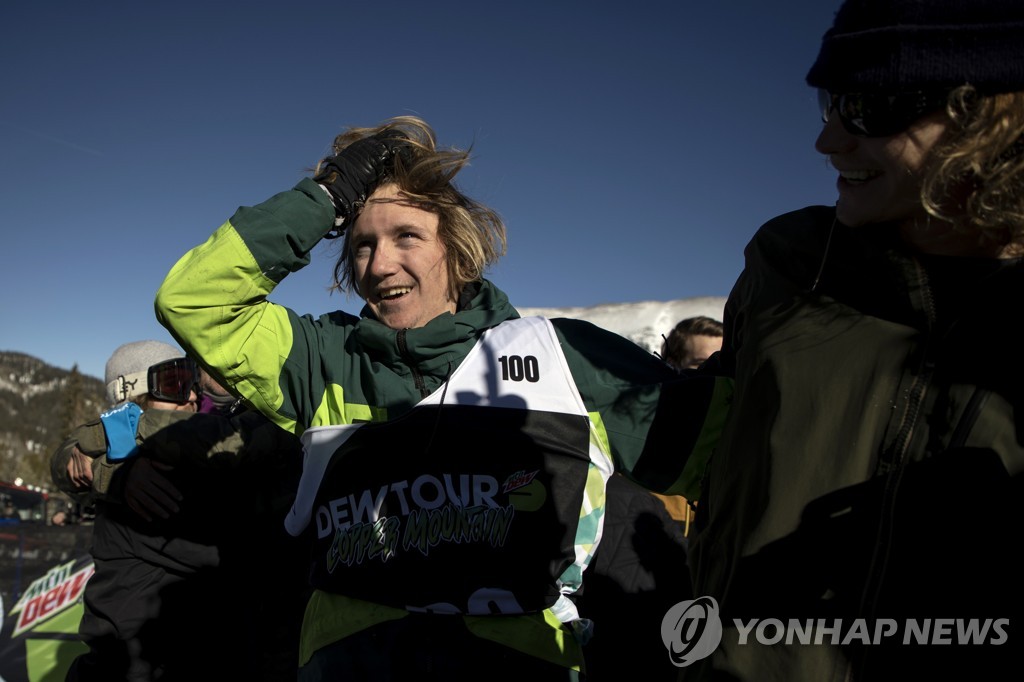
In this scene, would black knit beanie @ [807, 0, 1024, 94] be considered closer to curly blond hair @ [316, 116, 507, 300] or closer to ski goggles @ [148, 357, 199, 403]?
curly blond hair @ [316, 116, 507, 300]

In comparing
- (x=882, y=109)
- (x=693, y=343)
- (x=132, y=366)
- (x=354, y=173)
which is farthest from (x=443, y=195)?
(x=132, y=366)

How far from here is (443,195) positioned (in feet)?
7.26

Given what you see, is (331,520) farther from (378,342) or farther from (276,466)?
(276,466)

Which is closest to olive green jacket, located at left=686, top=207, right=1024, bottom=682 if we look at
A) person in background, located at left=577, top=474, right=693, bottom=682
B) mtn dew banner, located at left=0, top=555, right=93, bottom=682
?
person in background, located at left=577, top=474, right=693, bottom=682

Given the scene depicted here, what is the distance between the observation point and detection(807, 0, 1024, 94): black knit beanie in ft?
3.20

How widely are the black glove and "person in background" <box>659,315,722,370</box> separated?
210 centimetres

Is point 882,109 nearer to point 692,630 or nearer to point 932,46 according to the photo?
point 932,46

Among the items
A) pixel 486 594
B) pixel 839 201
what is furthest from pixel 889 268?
pixel 486 594

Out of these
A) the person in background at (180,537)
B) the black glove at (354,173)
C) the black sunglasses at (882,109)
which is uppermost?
the black glove at (354,173)

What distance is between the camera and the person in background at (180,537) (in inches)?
129

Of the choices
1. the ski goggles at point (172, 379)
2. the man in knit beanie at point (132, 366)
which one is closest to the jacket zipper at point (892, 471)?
the ski goggles at point (172, 379)

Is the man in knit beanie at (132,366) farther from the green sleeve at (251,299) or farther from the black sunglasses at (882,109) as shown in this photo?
the black sunglasses at (882,109)

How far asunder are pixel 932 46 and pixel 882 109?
10cm

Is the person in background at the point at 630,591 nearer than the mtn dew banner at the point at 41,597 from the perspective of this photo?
Yes
